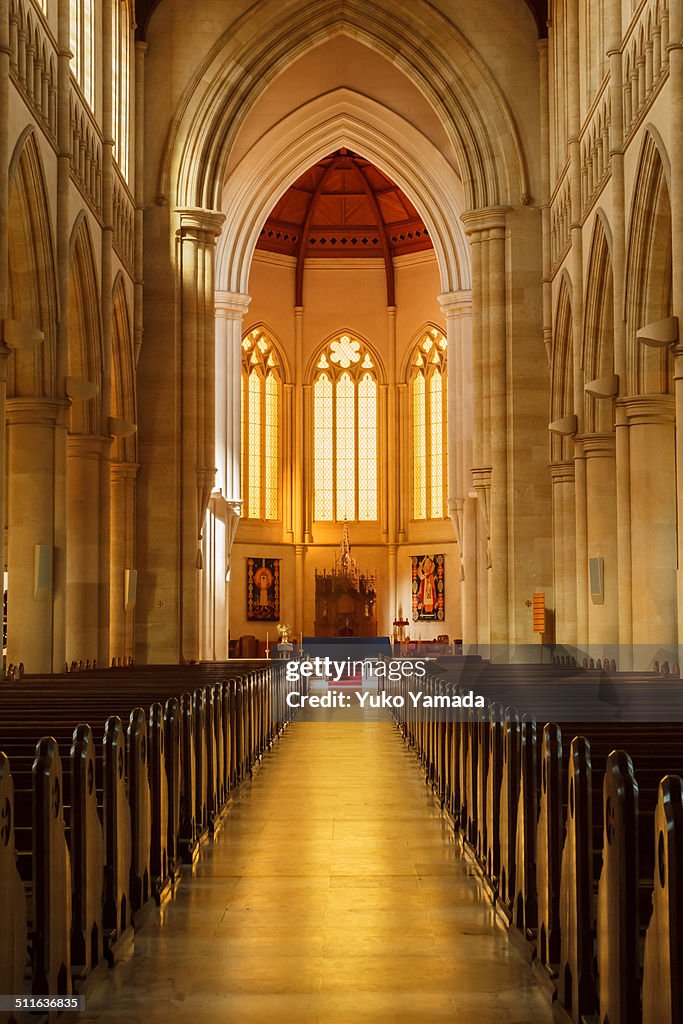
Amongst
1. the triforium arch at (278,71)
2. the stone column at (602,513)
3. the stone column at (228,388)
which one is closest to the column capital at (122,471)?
the triforium arch at (278,71)

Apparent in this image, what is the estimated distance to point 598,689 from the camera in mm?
10719

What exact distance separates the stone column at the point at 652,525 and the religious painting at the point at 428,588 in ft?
68.6

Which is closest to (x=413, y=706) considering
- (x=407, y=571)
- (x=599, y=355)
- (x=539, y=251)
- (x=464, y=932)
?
(x=599, y=355)

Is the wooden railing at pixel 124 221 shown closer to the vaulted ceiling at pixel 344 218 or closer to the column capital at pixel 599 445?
the column capital at pixel 599 445

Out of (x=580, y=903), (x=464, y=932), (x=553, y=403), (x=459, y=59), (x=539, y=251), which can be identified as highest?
(x=459, y=59)

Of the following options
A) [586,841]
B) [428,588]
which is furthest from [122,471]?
[586,841]

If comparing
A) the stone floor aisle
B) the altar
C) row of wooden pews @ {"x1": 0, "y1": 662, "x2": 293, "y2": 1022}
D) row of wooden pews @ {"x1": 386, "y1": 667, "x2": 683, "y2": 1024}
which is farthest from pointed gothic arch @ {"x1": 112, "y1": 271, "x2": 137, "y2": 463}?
row of wooden pews @ {"x1": 386, "y1": 667, "x2": 683, "y2": 1024}

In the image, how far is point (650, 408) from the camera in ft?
58.2

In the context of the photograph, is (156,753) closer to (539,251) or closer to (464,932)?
(464,932)

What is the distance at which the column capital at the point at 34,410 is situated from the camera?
17984 mm

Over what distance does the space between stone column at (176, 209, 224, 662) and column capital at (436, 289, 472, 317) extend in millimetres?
7965

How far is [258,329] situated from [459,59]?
52.1 ft

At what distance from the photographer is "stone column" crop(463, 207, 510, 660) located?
25.0 metres

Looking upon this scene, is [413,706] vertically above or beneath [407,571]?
beneath
